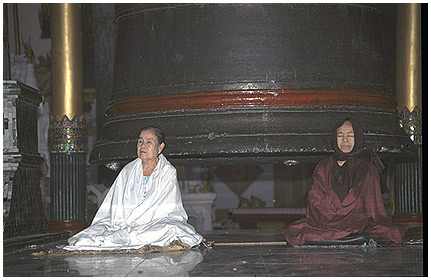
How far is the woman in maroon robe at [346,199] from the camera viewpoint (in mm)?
5328

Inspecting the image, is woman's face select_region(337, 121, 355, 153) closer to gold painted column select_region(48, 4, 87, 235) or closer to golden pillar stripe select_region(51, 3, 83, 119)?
gold painted column select_region(48, 4, 87, 235)

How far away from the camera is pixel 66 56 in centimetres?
814

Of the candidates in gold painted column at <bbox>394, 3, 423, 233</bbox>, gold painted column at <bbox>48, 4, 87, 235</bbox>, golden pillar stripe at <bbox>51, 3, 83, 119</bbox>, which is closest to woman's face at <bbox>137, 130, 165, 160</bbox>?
gold painted column at <bbox>48, 4, 87, 235</bbox>

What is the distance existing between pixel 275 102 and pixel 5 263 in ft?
6.15

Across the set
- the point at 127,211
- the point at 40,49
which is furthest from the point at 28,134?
the point at 40,49

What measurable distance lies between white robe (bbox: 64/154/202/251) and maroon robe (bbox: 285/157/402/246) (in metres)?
0.73

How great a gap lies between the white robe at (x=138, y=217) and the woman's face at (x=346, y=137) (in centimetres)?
114

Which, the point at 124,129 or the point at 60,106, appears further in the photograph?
the point at 60,106

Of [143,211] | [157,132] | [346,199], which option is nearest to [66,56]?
[143,211]

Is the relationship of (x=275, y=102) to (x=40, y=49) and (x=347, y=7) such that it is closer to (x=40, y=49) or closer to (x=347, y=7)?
(x=347, y=7)

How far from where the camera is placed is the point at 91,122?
12.6 meters

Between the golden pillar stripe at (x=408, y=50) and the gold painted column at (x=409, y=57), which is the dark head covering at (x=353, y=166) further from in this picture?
the golden pillar stripe at (x=408, y=50)

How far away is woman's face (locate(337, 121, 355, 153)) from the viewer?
5125 millimetres

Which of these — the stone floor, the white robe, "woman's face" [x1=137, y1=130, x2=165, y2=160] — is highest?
"woman's face" [x1=137, y1=130, x2=165, y2=160]
